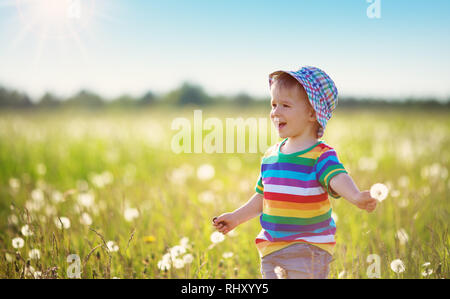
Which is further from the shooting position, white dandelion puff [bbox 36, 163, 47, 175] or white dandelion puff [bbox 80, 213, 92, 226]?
white dandelion puff [bbox 36, 163, 47, 175]

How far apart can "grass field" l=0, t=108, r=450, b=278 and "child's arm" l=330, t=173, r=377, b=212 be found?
630 millimetres

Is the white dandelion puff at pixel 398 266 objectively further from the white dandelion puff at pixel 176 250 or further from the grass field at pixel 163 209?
the white dandelion puff at pixel 176 250

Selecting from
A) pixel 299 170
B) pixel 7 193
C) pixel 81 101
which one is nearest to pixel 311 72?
pixel 299 170

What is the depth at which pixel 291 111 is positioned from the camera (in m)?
1.75

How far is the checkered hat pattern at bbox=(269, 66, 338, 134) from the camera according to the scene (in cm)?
171

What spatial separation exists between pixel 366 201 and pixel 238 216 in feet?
2.13

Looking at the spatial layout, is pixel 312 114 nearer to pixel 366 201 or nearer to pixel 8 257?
pixel 366 201

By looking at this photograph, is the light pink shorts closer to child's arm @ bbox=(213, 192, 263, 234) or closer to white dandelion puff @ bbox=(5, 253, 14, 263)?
child's arm @ bbox=(213, 192, 263, 234)

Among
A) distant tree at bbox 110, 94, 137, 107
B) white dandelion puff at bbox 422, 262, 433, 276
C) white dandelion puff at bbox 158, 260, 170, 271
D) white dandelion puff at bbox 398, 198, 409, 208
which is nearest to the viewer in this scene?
white dandelion puff at bbox 422, 262, 433, 276

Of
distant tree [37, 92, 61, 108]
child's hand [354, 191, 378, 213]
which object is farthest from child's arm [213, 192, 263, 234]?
distant tree [37, 92, 61, 108]

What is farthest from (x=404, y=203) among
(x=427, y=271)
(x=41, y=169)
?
(x=41, y=169)

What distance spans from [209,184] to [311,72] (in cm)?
346

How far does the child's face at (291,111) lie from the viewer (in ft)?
5.74

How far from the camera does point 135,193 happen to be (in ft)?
14.7
